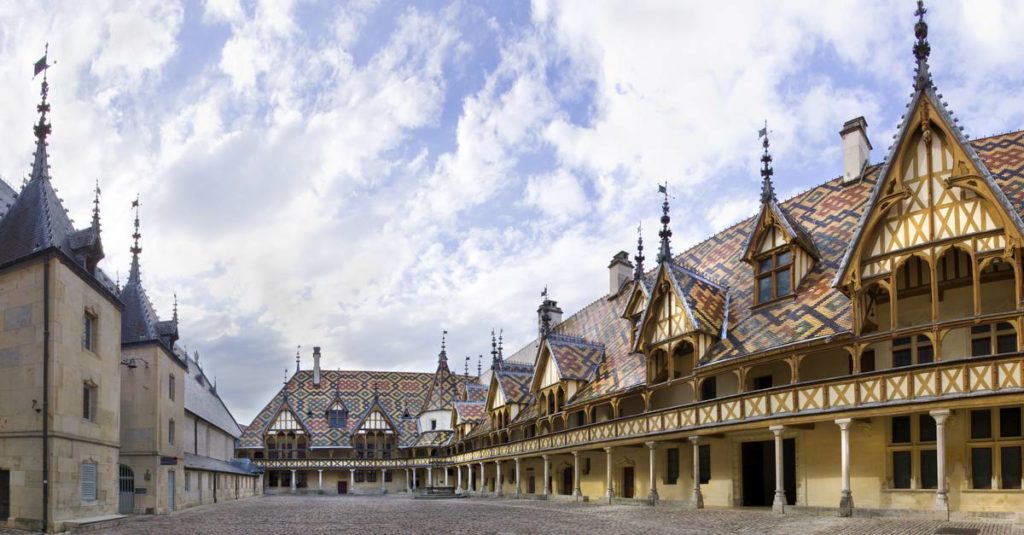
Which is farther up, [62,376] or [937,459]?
[62,376]

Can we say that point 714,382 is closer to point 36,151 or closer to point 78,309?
point 78,309

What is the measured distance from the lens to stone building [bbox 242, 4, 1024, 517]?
18.8 meters

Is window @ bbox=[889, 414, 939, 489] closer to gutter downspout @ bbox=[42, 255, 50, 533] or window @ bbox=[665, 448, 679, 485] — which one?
window @ bbox=[665, 448, 679, 485]

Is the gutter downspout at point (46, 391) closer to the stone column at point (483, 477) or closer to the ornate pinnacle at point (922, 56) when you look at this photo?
the ornate pinnacle at point (922, 56)

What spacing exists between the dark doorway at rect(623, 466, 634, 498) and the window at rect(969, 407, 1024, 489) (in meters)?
16.6

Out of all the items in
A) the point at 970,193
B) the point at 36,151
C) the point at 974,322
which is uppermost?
the point at 36,151

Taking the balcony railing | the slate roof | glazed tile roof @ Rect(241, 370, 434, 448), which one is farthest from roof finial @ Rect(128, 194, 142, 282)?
glazed tile roof @ Rect(241, 370, 434, 448)

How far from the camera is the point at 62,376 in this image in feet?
69.3

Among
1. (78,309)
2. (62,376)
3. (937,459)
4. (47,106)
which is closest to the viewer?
(937,459)

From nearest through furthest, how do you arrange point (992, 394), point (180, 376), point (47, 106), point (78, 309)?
point (992, 394) < point (78, 309) < point (47, 106) < point (180, 376)

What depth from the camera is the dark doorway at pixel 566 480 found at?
A: 4112 centimetres

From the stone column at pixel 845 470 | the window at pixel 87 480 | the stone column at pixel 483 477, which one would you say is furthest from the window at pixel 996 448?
the stone column at pixel 483 477

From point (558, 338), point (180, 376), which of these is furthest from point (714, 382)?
point (180, 376)

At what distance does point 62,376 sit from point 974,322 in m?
20.8
